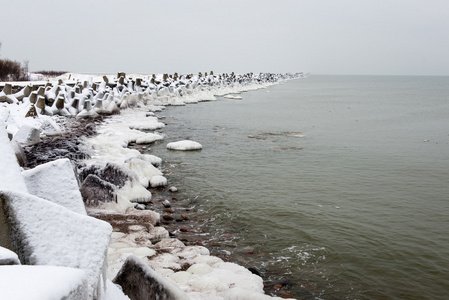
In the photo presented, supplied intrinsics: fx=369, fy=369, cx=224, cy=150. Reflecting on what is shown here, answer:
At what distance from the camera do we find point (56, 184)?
3412 millimetres

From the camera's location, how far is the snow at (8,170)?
2.89 m

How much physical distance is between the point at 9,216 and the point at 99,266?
0.69 meters

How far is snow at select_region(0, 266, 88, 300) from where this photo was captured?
5.17 ft

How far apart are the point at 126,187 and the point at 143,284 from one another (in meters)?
4.87

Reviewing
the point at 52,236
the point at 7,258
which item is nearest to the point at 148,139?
the point at 52,236

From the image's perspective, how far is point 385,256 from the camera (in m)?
6.17

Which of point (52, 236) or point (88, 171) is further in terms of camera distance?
point (88, 171)

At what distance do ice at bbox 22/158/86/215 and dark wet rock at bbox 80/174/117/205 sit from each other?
381cm

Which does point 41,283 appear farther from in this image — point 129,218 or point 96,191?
point 96,191

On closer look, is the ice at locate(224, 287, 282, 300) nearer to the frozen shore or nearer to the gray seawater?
the frozen shore

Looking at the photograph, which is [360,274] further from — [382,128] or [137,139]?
[382,128]

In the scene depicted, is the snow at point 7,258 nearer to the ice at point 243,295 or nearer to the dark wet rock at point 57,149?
the ice at point 243,295

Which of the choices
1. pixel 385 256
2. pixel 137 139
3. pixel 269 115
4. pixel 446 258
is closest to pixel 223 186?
pixel 385 256

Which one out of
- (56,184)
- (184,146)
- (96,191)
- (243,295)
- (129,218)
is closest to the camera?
(56,184)
